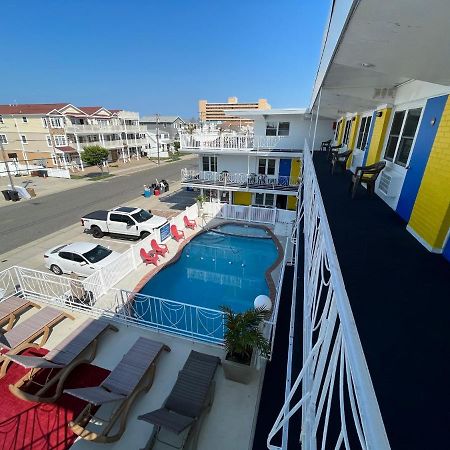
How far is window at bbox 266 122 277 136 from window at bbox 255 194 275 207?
4.80m

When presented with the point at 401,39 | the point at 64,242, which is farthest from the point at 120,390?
the point at 64,242

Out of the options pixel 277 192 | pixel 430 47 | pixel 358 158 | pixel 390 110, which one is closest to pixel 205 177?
pixel 277 192

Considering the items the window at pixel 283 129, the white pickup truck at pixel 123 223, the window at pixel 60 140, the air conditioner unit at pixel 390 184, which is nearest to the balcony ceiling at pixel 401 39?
the air conditioner unit at pixel 390 184

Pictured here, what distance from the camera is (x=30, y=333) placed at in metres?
7.09

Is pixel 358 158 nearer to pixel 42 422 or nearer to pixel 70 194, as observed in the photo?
pixel 42 422

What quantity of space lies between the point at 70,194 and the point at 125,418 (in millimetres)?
27319

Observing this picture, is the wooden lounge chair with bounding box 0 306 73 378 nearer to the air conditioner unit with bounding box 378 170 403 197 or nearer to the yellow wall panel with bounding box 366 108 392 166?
the air conditioner unit with bounding box 378 170 403 197

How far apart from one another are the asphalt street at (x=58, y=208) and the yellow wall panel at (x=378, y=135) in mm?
18698

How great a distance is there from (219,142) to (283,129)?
499 cm

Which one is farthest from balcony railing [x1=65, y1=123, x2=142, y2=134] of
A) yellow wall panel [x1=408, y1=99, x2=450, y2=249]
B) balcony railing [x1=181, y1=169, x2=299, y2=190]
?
yellow wall panel [x1=408, y1=99, x2=450, y2=249]

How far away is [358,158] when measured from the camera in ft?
33.7

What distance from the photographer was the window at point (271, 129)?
19.4 m

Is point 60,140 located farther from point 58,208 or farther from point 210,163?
point 210,163

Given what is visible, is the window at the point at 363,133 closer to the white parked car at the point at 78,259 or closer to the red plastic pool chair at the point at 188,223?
the red plastic pool chair at the point at 188,223
